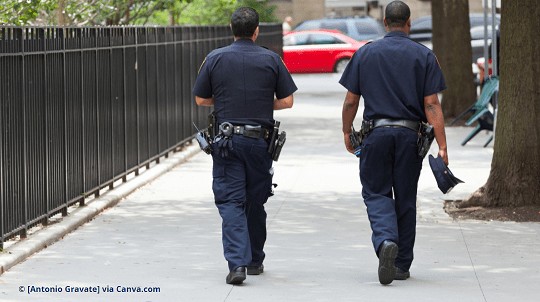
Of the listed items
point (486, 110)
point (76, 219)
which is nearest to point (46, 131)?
point (76, 219)

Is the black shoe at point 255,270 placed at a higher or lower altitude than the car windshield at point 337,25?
lower

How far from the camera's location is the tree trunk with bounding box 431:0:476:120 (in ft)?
79.8

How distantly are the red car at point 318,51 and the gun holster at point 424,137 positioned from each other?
3247cm

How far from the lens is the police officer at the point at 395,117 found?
927cm

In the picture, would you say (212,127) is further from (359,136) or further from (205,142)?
(359,136)

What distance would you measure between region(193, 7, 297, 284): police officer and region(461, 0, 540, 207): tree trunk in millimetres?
4167

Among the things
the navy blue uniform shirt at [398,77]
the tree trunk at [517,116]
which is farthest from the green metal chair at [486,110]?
the navy blue uniform shirt at [398,77]

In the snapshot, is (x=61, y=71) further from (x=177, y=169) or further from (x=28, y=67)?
(x=177, y=169)

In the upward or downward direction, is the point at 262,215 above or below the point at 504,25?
below

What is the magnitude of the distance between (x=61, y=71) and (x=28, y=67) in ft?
3.76

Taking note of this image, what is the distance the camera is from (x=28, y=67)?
37.6ft

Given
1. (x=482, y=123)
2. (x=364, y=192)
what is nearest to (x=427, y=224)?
(x=364, y=192)

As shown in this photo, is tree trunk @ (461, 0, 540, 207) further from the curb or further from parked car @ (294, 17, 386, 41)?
parked car @ (294, 17, 386, 41)

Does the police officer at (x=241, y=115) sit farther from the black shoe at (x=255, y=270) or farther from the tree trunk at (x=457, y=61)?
the tree trunk at (x=457, y=61)
